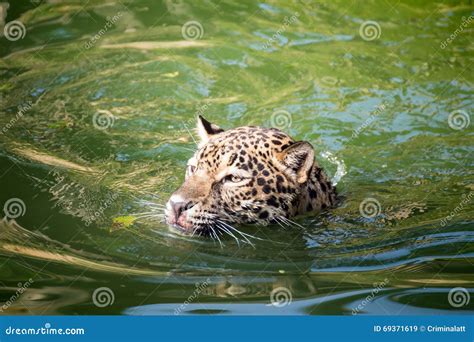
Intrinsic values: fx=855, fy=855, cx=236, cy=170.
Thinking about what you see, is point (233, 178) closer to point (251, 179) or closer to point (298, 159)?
point (251, 179)


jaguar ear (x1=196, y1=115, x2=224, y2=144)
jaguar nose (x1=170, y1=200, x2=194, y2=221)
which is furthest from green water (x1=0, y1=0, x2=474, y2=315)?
jaguar ear (x1=196, y1=115, x2=224, y2=144)

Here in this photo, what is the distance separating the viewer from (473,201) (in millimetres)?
11609

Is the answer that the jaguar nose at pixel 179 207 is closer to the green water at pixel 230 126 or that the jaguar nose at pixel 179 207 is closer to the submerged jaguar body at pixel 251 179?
the submerged jaguar body at pixel 251 179

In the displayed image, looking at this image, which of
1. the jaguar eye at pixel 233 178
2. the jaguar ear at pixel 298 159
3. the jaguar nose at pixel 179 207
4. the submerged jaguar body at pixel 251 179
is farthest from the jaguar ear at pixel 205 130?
the jaguar nose at pixel 179 207

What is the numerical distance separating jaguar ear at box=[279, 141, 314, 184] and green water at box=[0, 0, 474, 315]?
1.93 feet

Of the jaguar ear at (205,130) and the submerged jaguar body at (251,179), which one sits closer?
the submerged jaguar body at (251,179)

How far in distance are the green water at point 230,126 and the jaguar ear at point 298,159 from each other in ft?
1.93

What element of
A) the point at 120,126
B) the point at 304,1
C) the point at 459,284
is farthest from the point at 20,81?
the point at 459,284

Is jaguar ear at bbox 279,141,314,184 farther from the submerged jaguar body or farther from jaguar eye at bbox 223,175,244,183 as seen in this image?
jaguar eye at bbox 223,175,244,183

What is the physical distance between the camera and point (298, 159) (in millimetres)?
10016

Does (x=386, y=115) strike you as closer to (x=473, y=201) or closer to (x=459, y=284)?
(x=473, y=201)

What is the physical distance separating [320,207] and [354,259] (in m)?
1.05

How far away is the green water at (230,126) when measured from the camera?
893 centimetres

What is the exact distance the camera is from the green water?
893cm
